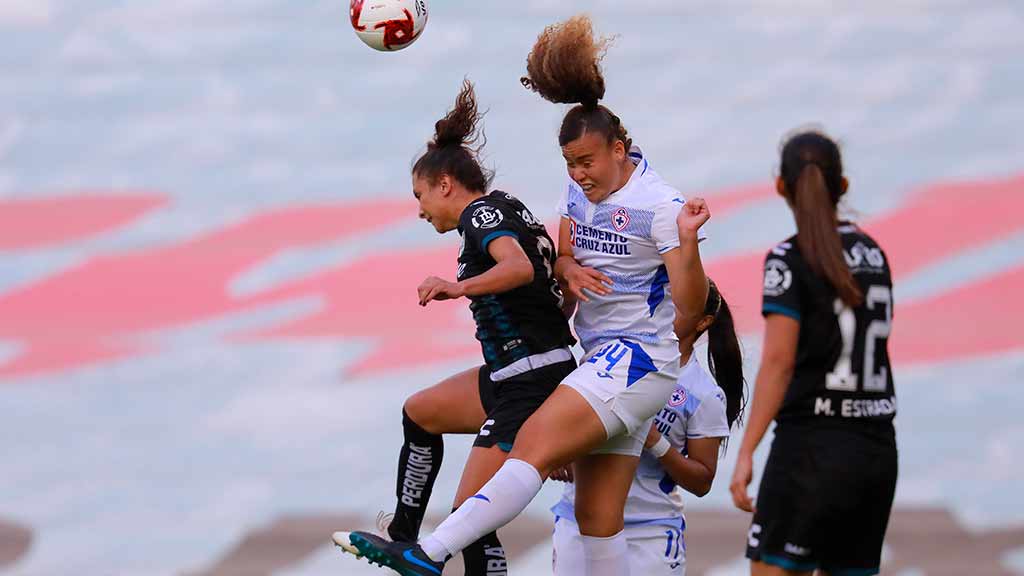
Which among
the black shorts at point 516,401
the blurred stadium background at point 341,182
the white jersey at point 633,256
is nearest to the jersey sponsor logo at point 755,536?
the white jersey at point 633,256

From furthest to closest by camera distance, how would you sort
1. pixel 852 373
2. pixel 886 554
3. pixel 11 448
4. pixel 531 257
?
pixel 11 448, pixel 886 554, pixel 531 257, pixel 852 373

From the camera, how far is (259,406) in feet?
26.2

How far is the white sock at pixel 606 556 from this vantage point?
4.20 meters

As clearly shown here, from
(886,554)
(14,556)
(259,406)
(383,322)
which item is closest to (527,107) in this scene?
(383,322)

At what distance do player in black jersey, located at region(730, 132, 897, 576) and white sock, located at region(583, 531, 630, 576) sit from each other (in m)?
0.35

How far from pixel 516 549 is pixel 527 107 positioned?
236 centimetres

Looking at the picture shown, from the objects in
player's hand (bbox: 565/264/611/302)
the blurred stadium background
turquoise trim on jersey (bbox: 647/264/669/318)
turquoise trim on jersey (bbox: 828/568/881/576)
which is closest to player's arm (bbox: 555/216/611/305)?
player's hand (bbox: 565/264/611/302)

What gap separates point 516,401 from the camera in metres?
4.32

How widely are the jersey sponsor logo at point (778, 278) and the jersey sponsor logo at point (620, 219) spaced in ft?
1.52

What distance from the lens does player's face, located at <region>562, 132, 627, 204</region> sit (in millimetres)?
4262

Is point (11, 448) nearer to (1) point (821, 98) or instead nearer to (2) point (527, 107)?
(2) point (527, 107)

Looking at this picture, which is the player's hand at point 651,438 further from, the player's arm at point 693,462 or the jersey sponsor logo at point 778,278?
the jersey sponsor logo at point 778,278

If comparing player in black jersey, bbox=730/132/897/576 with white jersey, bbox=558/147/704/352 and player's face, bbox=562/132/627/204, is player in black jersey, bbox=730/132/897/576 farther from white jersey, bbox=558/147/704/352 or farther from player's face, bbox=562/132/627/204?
player's face, bbox=562/132/627/204

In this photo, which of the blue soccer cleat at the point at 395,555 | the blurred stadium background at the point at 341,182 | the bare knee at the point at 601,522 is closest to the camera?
the blue soccer cleat at the point at 395,555
